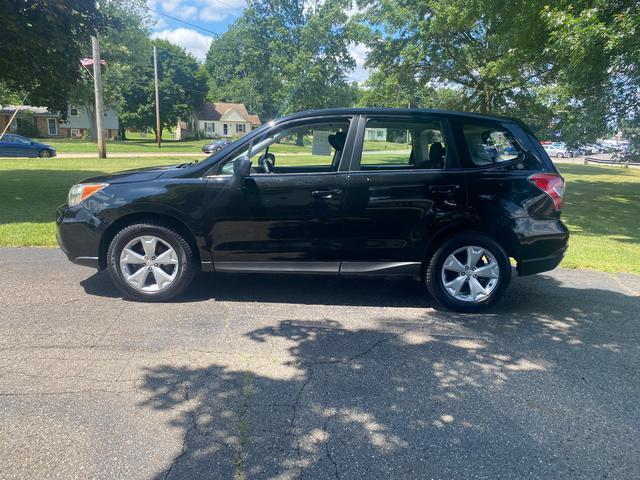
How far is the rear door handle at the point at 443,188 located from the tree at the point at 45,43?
909 cm

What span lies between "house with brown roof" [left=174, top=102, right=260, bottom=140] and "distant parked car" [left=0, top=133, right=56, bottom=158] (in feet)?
149

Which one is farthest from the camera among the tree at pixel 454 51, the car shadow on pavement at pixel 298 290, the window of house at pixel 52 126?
the window of house at pixel 52 126

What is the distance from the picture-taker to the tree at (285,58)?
50344 mm

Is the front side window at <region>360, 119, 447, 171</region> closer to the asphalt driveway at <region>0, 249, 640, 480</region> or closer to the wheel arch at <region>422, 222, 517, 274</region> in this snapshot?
the wheel arch at <region>422, 222, 517, 274</region>

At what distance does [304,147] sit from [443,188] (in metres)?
1.45

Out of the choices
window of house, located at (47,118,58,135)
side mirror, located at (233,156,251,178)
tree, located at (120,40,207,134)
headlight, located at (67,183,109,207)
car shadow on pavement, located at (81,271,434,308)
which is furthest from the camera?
tree, located at (120,40,207,134)

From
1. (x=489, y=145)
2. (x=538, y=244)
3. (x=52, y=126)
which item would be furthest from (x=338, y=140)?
(x=52, y=126)

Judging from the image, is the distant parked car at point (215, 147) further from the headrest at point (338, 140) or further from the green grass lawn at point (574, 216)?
the headrest at point (338, 140)

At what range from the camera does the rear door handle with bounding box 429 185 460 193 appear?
460 cm

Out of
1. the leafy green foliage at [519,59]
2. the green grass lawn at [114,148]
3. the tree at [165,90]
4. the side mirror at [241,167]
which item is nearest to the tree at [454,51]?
the leafy green foliage at [519,59]

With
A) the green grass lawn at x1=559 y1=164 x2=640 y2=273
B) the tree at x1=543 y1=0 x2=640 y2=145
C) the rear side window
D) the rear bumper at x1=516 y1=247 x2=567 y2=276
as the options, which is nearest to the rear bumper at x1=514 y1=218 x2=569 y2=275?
the rear bumper at x1=516 y1=247 x2=567 y2=276

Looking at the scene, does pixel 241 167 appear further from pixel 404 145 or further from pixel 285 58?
pixel 285 58

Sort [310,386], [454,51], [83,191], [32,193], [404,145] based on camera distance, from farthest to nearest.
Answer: [454,51] → [32,193] → [404,145] → [83,191] → [310,386]

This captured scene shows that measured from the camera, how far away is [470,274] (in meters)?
4.71
